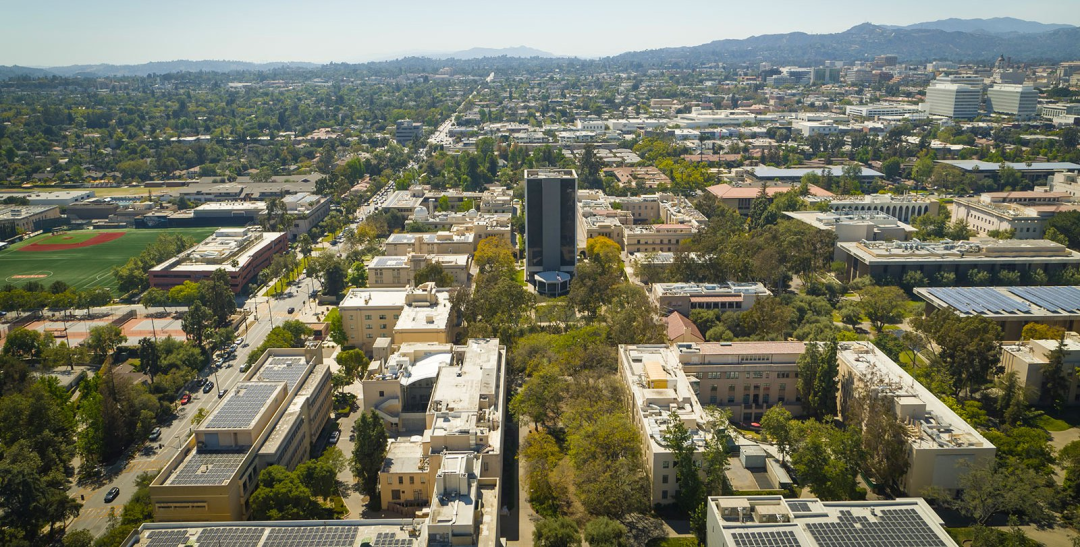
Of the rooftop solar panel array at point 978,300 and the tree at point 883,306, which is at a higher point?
the rooftop solar panel array at point 978,300

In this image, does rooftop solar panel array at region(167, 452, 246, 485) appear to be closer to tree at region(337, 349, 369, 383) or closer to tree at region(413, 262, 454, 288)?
tree at region(337, 349, 369, 383)

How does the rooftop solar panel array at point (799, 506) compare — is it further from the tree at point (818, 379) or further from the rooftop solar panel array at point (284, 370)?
the rooftop solar panel array at point (284, 370)

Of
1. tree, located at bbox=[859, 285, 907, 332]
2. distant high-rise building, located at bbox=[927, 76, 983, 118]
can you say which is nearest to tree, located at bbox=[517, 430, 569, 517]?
tree, located at bbox=[859, 285, 907, 332]

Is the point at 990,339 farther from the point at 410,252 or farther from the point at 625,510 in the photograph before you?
the point at 410,252

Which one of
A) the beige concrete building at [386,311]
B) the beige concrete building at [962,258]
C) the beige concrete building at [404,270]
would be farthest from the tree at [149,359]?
the beige concrete building at [962,258]

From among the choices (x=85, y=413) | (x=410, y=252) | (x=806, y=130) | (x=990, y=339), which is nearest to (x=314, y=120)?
(x=806, y=130)

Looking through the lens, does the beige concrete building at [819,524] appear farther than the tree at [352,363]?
No

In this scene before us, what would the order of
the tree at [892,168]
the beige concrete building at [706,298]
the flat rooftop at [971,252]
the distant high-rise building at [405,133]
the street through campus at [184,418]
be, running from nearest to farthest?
the street through campus at [184,418]
the beige concrete building at [706,298]
the flat rooftop at [971,252]
the tree at [892,168]
the distant high-rise building at [405,133]
